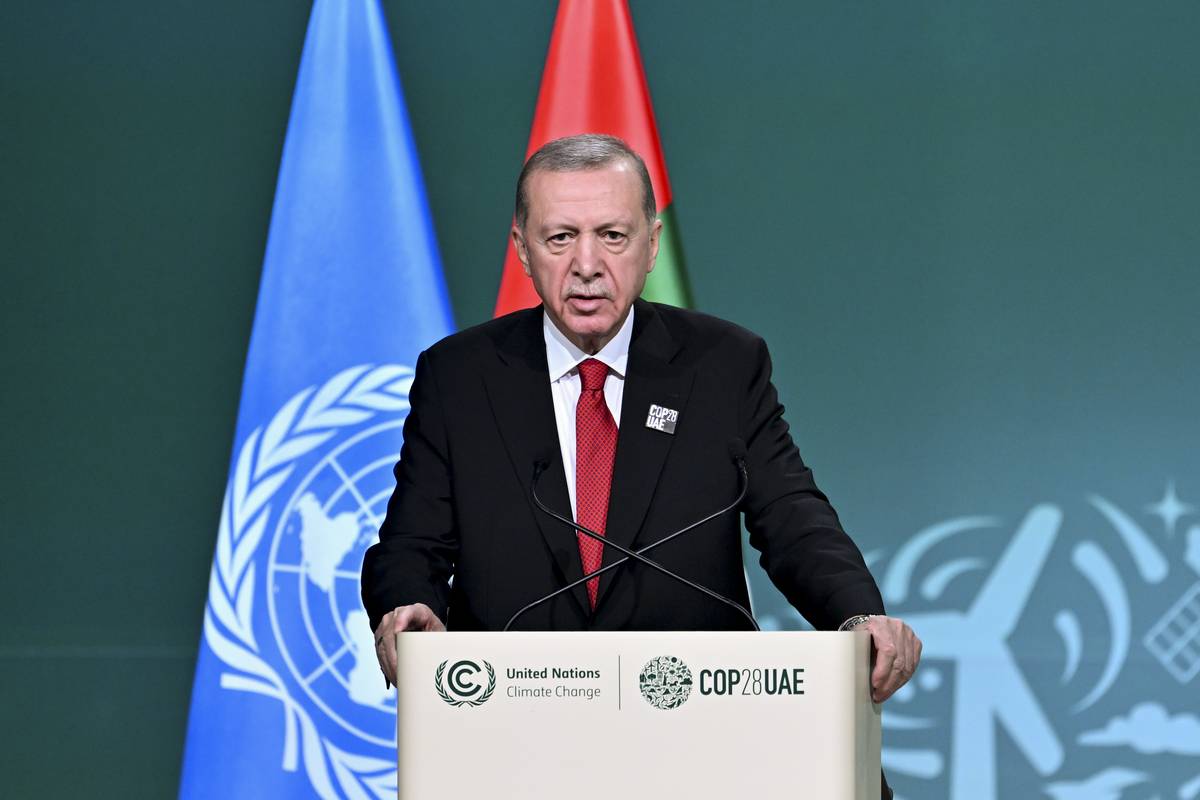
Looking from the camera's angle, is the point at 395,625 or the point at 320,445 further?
the point at 320,445

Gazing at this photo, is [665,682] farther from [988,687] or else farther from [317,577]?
[988,687]

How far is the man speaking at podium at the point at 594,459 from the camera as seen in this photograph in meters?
1.85

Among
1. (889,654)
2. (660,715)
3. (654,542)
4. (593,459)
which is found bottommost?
(660,715)

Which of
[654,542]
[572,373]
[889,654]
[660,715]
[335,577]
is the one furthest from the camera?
[335,577]

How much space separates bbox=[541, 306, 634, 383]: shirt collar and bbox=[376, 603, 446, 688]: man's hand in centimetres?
45

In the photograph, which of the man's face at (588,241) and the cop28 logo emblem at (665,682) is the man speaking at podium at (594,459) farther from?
the cop28 logo emblem at (665,682)

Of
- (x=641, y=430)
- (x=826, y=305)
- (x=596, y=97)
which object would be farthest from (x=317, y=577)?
(x=641, y=430)

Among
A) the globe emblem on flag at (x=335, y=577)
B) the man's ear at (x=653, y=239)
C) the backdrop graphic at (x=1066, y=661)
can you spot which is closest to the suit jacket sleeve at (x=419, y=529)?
the man's ear at (x=653, y=239)

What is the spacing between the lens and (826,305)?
3.79 m

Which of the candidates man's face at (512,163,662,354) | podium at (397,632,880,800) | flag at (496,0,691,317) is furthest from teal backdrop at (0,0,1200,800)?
podium at (397,632,880,800)

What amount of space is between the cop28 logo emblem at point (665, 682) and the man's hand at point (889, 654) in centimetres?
26

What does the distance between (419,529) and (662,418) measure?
357mm

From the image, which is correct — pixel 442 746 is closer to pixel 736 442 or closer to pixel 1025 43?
pixel 736 442

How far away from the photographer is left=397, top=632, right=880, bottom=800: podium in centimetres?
139
